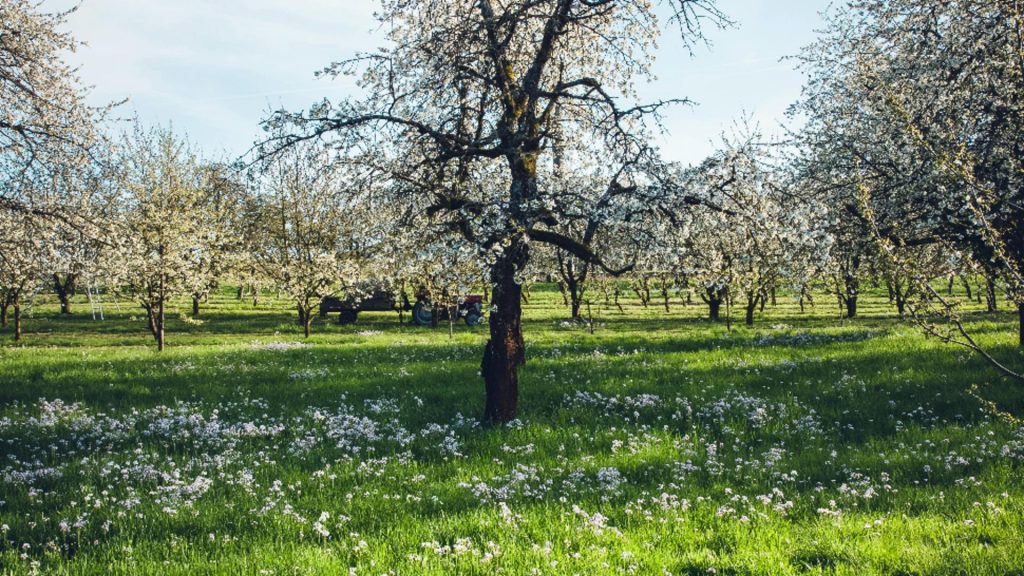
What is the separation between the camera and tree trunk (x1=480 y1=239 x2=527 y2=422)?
11484mm

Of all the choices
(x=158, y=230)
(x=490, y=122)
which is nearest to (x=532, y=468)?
(x=490, y=122)

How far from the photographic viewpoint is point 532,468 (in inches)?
327

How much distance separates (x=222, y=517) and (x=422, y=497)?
215cm

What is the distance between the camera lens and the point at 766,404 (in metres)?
12.0

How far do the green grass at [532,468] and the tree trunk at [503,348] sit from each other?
495 mm

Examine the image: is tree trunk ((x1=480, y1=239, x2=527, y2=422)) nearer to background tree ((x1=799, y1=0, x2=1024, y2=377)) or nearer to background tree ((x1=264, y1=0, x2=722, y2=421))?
background tree ((x1=264, y1=0, x2=722, y2=421))

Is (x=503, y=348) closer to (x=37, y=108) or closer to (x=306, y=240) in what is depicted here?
(x=37, y=108)

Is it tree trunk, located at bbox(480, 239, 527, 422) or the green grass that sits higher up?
tree trunk, located at bbox(480, 239, 527, 422)

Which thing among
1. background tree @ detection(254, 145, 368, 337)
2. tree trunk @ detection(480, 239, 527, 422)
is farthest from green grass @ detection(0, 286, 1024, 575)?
background tree @ detection(254, 145, 368, 337)

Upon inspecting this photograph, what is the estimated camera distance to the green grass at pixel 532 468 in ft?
18.9

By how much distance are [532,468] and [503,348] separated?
3462 millimetres

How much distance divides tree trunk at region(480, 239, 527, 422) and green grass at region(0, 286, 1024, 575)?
495mm

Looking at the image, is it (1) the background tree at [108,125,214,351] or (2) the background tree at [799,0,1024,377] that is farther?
(1) the background tree at [108,125,214,351]

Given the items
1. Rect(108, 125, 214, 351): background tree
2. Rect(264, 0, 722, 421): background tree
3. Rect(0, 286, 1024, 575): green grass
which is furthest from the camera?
Rect(108, 125, 214, 351): background tree
